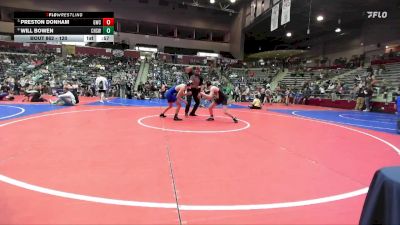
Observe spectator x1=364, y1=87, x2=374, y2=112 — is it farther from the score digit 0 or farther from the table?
the table

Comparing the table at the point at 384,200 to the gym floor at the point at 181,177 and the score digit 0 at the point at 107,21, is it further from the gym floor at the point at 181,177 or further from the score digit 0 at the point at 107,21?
the score digit 0 at the point at 107,21

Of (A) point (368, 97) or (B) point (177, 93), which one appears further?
(A) point (368, 97)

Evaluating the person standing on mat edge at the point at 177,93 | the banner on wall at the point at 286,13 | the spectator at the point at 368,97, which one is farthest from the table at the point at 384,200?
the spectator at the point at 368,97

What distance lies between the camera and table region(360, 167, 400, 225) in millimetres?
1645
